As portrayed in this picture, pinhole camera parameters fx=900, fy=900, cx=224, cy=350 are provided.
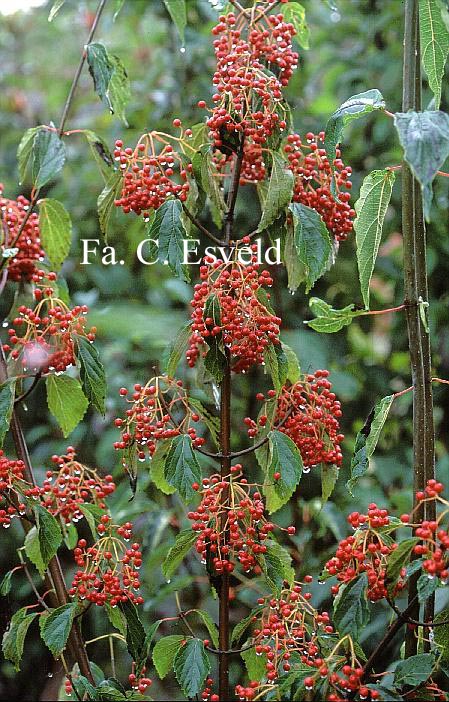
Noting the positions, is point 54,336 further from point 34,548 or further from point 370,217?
point 370,217

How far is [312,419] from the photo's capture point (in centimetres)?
90

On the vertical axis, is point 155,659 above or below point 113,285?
below

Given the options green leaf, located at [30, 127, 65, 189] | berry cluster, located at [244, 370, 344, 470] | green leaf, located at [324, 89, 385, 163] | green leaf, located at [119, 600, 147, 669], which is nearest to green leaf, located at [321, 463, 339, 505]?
berry cluster, located at [244, 370, 344, 470]

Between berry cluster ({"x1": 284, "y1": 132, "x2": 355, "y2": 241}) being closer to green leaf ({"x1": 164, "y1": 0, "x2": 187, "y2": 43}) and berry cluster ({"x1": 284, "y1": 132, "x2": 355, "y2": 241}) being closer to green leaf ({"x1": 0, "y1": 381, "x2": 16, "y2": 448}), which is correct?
green leaf ({"x1": 164, "y1": 0, "x2": 187, "y2": 43})

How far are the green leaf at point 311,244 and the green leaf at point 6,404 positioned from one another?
32cm

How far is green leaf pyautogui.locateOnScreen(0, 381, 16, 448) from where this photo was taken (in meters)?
0.90

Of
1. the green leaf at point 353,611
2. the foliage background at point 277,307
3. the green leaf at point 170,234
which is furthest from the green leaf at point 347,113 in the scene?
the foliage background at point 277,307

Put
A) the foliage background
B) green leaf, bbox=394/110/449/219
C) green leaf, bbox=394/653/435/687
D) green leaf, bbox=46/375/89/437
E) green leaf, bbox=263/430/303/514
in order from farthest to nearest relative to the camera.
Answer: the foliage background
green leaf, bbox=46/375/89/437
green leaf, bbox=263/430/303/514
green leaf, bbox=394/653/435/687
green leaf, bbox=394/110/449/219

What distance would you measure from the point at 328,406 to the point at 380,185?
0.23 metres

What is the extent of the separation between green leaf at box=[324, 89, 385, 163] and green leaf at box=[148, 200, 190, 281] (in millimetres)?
155

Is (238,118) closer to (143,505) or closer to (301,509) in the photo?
(143,505)

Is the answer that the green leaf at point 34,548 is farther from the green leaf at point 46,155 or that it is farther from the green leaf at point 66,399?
the green leaf at point 46,155

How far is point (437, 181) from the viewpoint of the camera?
1838 mm

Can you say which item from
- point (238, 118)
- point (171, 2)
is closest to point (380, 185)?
point (238, 118)
